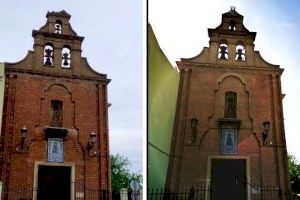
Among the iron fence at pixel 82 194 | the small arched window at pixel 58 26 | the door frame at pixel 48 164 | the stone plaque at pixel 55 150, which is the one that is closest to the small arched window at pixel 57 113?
the stone plaque at pixel 55 150

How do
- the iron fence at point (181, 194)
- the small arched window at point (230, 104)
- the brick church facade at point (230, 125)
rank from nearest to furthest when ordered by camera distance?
the iron fence at point (181, 194) → the brick church facade at point (230, 125) → the small arched window at point (230, 104)

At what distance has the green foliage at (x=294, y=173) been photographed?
624 centimetres

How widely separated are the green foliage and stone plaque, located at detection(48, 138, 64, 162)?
3.26 meters

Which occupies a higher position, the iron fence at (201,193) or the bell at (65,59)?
the bell at (65,59)

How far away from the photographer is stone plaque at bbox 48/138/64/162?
300 inches

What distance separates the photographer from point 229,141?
614cm

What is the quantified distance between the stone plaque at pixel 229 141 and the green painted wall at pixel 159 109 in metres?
0.62

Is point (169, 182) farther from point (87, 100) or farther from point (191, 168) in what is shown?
point (87, 100)

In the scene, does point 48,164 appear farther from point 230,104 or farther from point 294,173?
point 294,173

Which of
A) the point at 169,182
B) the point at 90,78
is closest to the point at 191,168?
the point at 169,182

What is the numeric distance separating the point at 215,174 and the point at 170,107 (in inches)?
37.0

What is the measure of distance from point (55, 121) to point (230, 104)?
9.33ft

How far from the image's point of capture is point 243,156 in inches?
244

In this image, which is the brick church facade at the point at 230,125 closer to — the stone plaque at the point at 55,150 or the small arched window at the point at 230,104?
the small arched window at the point at 230,104
